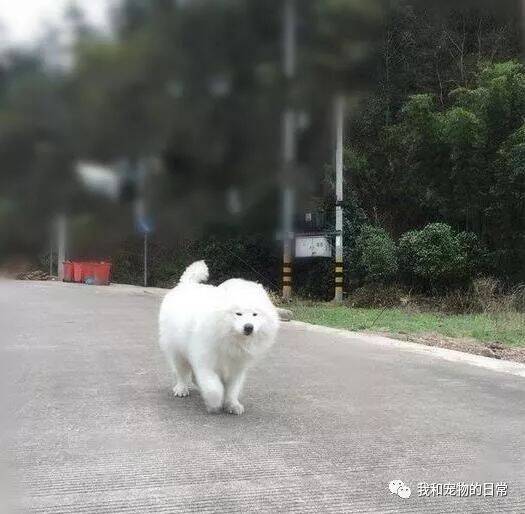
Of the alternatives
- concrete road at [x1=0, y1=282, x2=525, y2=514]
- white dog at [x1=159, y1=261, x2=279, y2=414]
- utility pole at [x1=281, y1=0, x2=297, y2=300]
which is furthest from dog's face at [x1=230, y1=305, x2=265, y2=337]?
utility pole at [x1=281, y1=0, x2=297, y2=300]

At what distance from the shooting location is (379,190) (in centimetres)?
136

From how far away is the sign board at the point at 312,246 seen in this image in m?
1.28

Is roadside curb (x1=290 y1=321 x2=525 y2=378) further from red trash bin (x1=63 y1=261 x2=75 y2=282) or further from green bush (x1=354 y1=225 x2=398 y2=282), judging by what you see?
red trash bin (x1=63 y1=261 x2=75 y2=282)

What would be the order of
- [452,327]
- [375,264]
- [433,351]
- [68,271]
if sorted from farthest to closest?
[452,327]
[433,351]
[375,264]
[68,271]

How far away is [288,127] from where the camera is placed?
3.07ft

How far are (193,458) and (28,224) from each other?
311 centimetres

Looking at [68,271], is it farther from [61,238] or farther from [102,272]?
[61,238]

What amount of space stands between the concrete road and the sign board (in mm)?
486

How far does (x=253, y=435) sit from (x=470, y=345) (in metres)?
5.33

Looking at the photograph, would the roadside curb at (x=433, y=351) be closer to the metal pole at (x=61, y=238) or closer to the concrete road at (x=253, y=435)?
the concrete road at (x=253, y=435)

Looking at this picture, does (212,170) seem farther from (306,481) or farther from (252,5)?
(306,481)

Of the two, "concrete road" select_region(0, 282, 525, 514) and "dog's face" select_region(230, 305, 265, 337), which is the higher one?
"dog's face" select_region(230, 305, 265, 337)

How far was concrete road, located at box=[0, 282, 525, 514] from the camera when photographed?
302cm

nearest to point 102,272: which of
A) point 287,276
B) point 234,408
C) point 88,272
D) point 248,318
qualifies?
point 88,272
